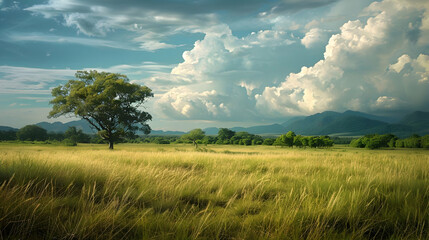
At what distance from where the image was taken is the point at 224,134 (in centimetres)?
12462

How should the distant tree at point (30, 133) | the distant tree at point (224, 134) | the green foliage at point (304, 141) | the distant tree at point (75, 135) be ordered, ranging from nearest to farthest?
the distant tree at point (30, 133), the distant tree at point (75, 135), the green foliage at point (304, 141), the distant tree at point (224, 134)

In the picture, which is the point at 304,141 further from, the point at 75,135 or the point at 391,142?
the point at 75,135

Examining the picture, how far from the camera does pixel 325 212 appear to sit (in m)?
3.85

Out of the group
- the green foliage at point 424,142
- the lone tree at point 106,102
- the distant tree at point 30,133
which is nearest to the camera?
the lone tree at point 106,102

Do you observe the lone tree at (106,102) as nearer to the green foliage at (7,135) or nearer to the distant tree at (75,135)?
the distant tree at (75,135)

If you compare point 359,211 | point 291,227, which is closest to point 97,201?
point 291,227

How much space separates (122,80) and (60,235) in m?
35.5

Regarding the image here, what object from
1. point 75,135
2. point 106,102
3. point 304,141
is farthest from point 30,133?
point 304,141

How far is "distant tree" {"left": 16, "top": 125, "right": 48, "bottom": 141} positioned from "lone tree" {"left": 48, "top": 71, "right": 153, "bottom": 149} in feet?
106

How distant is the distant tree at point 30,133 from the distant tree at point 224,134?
248 ft

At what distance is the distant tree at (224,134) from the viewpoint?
12194cm

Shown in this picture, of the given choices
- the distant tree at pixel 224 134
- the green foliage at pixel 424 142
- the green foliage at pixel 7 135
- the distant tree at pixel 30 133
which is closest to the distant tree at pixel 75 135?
the distant tree at pixel 30 133

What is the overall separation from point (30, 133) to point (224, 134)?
81603 millimetres

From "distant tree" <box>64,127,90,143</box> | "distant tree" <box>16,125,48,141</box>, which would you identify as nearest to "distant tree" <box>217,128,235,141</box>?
"distant tree" <box>64,127,90,143</box>
